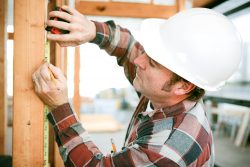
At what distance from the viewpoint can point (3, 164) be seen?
6.81ft

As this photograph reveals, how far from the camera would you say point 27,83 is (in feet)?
3.08

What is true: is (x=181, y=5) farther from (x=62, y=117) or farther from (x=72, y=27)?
(x=62, y=117)

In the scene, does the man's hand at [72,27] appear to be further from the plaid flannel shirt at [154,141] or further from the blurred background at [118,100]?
the blurred background at [118,100]

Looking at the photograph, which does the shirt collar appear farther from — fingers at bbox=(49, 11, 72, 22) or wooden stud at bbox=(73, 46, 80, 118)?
wooden stud at bbox=(73, 46, 80, 118)

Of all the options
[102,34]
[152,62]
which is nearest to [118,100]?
[102,34]

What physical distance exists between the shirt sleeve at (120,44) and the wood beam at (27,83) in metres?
0.45

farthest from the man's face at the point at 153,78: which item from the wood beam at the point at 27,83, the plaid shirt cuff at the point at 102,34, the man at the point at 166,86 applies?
the wood beam at the point at 27,83

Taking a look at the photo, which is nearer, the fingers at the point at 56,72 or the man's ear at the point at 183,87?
the fingers at the point at 56,72

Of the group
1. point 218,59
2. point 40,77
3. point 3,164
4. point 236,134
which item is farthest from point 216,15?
point 236,134

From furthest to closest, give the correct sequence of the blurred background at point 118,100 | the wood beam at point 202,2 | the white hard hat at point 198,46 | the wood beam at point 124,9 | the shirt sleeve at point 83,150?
the wood beam at point 202,2, the blurred background at point 118,100, the wood beam at point 124,9, the white hard hat at point 198,46, the shirt sleeve at point 83,150

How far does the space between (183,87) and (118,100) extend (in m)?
6.00

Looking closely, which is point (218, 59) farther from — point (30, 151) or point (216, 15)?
point (30, 151)

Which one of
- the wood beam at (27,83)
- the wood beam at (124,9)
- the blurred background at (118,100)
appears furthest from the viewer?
the blurred background at (118,100)

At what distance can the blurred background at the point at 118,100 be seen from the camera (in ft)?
11.3
